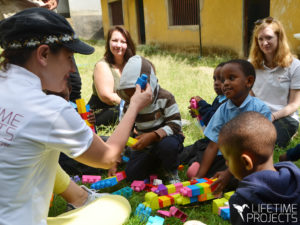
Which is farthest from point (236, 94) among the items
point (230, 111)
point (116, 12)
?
point (116, 12)

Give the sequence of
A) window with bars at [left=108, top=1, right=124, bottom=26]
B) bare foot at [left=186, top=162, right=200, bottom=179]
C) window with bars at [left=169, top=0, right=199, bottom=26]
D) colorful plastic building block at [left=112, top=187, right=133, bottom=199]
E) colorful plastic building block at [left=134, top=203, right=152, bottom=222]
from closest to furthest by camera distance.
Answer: colorful plastic building block at [left=134, top=203, right=152, bottom=222], colorful plastic building block at [left=112, top=187, right=133, bottom=199], bare foot at [left=186, top=162, right=200, bottom=179], window with bars at [left=169, top=0, right=199, bottom=26], window with bars at [left=108, top=1, right=124, bottom=26]

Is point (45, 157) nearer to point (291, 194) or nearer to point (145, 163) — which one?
point (291, 194)

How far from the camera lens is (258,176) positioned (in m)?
1.42

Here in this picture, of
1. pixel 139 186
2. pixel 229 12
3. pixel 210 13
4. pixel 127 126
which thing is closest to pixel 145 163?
pixel 139 186

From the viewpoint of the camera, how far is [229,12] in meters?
8.63

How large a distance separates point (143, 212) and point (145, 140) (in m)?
0.62

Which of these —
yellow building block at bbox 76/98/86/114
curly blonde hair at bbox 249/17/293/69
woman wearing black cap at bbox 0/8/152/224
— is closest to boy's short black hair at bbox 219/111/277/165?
woman wearing black cap at bbox 0/8/152/224

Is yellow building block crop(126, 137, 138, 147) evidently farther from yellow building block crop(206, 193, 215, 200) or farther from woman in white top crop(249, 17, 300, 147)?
woman in white top crop(249, 17, 300, 147)

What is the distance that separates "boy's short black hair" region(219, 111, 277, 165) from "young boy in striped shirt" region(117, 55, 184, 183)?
1235 millimetres

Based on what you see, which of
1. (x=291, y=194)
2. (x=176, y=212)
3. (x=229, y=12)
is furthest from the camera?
(x=229, y=12)

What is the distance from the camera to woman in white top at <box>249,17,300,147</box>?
341 centimetres

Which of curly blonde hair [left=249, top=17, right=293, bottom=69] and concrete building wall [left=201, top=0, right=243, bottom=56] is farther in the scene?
concrete building wall [left=201, top=0, right=243, bottom=56]

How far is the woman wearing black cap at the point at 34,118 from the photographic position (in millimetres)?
1444

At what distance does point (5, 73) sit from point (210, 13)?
28.3ft
